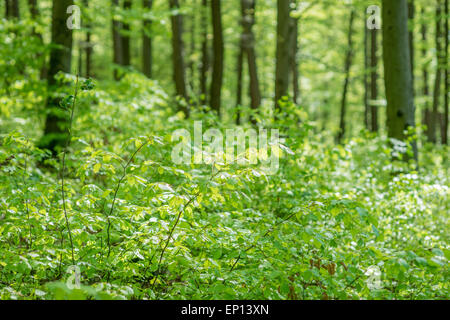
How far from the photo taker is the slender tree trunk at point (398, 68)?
7574 mm

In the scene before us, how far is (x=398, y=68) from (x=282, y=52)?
92.0 inches

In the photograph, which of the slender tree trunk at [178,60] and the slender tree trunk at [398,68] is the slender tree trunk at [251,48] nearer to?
the slender tree trunk at [178,60]

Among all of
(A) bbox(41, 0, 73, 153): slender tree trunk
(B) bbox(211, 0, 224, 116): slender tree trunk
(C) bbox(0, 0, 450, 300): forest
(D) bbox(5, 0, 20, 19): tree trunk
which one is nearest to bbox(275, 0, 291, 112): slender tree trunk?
(C) bbox(0, 0, 450, 300): forest

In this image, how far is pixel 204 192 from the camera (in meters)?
2.86

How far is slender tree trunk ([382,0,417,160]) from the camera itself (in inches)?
298

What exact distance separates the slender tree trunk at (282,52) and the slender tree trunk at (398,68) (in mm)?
1946

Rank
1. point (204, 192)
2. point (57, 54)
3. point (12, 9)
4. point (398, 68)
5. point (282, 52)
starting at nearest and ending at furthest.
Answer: point (204, 192) < point (57, 54) < point (398, 68) < point (282, 52) < point (12, 9)

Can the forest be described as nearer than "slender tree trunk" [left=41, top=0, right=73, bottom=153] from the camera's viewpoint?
Yes

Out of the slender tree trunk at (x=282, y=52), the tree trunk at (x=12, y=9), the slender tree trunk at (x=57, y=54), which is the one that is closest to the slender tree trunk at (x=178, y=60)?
the slender tree trunk at (x=282, y=52)

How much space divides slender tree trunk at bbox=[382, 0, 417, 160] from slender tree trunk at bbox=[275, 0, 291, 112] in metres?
1.95

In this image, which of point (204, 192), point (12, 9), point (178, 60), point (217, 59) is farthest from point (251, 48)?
point (204, 192)

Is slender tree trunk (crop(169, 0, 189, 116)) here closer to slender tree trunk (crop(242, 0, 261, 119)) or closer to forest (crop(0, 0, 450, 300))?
forest (crop(0, 0, 450, 300))

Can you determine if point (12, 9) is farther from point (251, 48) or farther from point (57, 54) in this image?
point (251, 48)
